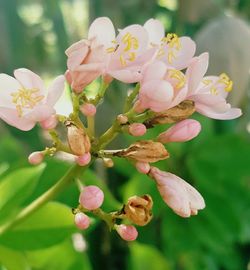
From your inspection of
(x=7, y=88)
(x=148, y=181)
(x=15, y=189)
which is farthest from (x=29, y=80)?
(x=148, y=181)

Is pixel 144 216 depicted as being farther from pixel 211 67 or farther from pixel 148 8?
pixel 148 8

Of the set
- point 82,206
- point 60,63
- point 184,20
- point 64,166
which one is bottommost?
point 60,63

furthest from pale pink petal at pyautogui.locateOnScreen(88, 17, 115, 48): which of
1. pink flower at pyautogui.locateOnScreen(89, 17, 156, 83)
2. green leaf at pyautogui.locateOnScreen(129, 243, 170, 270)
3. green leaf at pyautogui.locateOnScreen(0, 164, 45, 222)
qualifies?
green leaf at pyautogui.locateOnScreen(129, 243, 170, 270)

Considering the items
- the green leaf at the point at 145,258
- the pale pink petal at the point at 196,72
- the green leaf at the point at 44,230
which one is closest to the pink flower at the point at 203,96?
the pale pink petal at the point at 196,72

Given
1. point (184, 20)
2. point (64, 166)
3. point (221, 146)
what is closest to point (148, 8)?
point (184, 20)

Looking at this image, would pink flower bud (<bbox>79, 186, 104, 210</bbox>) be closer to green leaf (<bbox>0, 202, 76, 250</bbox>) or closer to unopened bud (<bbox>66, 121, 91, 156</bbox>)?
unopened bud (<bbox>66, 121, 91, 156</bbox>)
